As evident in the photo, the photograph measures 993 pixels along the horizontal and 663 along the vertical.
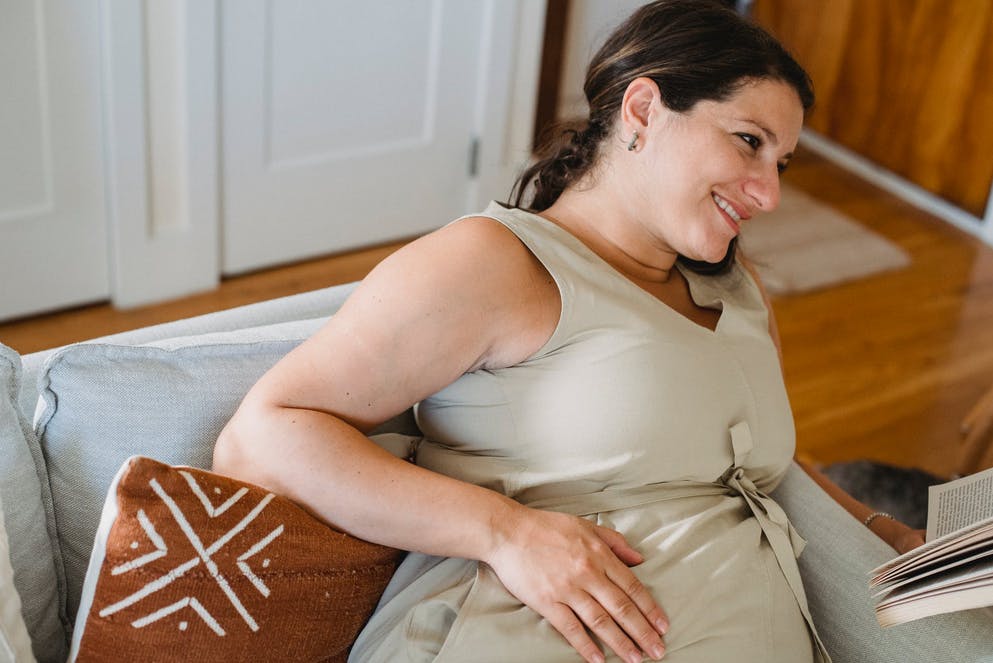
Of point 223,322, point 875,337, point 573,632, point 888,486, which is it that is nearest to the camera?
point 573,632

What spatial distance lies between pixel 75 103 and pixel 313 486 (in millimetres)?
1566

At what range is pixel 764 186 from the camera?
133 centimetres

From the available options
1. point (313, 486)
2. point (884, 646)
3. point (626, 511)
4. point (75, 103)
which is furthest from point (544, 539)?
point (75, 103)

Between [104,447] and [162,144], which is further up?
[104,447]

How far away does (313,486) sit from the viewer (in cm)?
114

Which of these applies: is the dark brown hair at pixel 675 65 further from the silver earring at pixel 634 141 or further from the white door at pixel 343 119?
the white door at pixel 343 119

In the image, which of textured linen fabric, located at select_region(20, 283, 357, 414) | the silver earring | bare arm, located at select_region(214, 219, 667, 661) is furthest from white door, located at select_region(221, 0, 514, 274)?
bare arm, located at select_region(214, 219, 667, 661)

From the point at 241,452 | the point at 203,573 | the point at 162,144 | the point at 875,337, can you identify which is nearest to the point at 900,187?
the point at 875,337

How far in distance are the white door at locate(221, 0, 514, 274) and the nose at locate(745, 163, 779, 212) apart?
155cm

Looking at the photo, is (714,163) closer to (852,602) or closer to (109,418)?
(852,602)

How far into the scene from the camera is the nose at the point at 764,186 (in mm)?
1325

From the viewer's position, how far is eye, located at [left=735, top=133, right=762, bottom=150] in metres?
1.31

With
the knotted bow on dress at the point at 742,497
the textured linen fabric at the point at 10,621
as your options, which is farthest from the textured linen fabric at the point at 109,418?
the knotted bow on dress at the point at 742,497

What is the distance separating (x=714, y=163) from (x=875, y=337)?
1.82m
